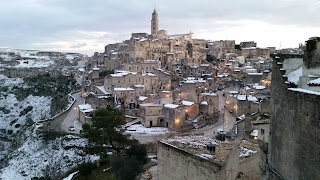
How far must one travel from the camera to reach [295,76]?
9281 millimetres

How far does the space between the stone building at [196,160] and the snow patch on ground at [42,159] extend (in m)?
20.2

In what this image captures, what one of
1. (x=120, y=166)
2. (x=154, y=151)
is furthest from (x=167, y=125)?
(x=120, y=166)

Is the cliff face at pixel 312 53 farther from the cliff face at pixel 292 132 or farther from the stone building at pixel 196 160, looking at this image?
the stone building at pixel 196 160

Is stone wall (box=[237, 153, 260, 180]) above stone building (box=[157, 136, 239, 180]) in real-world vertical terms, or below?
below

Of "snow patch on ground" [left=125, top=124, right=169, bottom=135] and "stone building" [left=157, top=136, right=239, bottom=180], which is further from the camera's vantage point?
"snow patch on ground" [left=125, top=124, right=169, bottom=135]

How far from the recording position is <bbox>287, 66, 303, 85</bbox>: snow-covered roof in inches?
352

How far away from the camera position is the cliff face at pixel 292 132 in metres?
7.23

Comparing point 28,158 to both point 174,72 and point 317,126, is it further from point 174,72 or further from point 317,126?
point 317,126

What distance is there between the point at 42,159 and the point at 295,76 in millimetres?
31194

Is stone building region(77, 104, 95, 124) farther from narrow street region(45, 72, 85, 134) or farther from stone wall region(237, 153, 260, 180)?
stone wall region(237, 153, 260, 180)

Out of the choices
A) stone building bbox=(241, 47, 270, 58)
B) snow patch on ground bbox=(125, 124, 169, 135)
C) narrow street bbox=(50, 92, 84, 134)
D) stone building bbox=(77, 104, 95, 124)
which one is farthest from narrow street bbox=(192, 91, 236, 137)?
stone building bbox=(241, 47, 270, 58)

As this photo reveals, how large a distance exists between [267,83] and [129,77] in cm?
1793

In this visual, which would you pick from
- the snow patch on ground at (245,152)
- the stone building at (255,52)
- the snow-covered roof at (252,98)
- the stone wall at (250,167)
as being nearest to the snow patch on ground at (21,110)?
the snow-covered roof at (252,98)

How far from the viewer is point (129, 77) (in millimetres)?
48250
